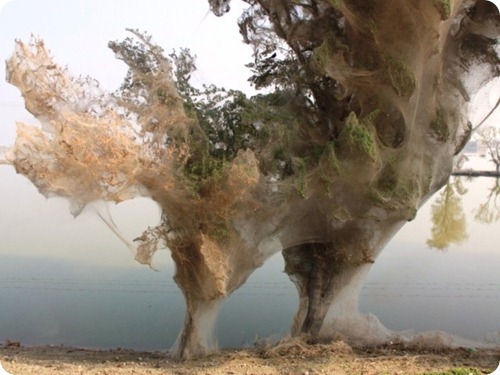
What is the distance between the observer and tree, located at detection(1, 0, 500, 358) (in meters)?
4.66

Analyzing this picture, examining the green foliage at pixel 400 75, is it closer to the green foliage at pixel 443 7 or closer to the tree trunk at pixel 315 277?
the green foliage at pixel 443 7

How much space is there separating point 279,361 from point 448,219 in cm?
387

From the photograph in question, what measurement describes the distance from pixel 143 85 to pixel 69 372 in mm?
2775

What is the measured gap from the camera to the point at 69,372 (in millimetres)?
4656

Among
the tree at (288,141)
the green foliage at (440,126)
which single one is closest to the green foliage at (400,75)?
the tree at (288,141)

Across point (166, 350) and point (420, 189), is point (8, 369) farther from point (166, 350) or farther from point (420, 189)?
point (420, 189)

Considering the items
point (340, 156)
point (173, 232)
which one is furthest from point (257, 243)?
point (340, 156)

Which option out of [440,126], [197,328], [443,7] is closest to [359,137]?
[443,7]

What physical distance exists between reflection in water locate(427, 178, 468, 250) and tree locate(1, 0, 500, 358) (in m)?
1.66

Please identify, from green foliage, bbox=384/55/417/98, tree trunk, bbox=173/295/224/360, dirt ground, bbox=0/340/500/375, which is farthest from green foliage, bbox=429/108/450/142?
tree trunk, bbox=173/295/224/360

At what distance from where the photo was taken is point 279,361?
5.37 meters

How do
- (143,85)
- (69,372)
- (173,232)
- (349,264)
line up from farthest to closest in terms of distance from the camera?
1. (349,264)
2. (173,232)
3. (143,85)
4. (69,372)

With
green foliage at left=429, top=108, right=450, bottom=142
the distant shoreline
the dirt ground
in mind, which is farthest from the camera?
the distant shoreline

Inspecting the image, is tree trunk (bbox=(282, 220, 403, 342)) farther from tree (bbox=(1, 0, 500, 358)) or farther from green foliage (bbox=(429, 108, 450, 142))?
green foliage (bbox=(429, 108, 450, 142))
